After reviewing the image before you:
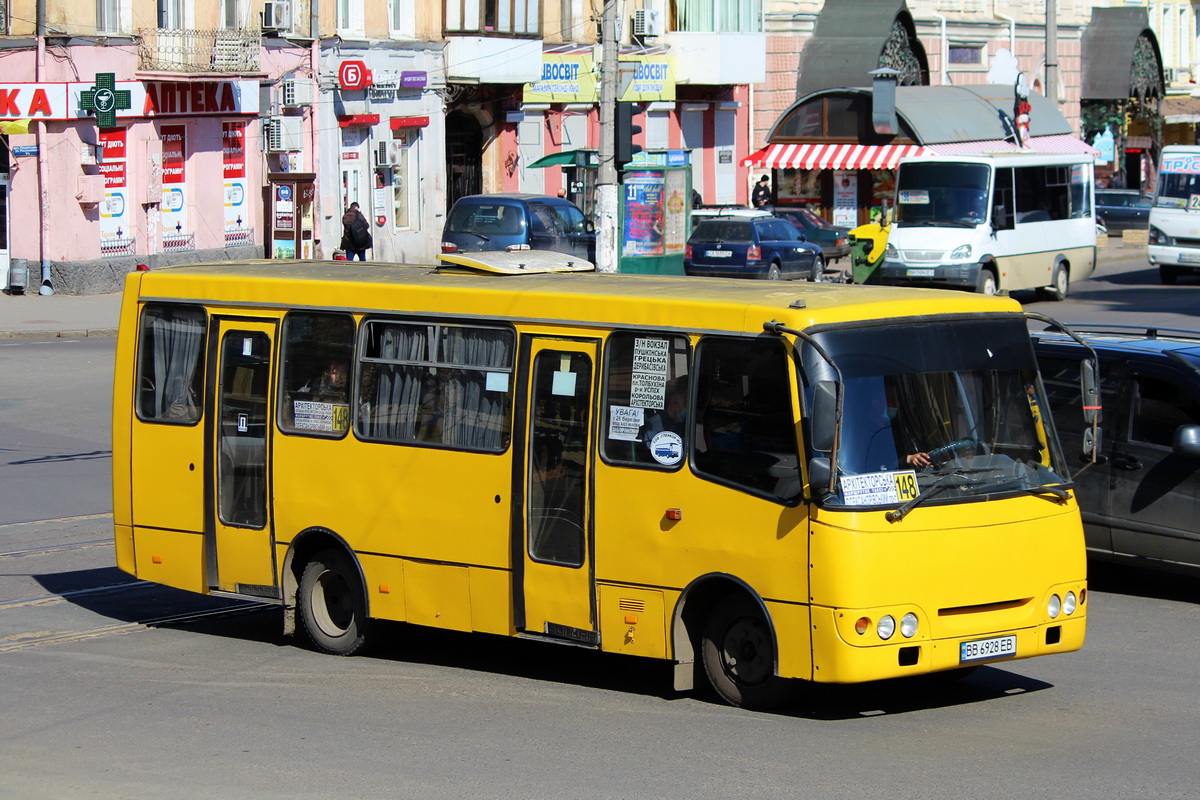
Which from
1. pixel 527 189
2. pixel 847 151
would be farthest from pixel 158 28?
pixel 847 151

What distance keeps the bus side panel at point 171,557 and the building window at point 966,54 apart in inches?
2046

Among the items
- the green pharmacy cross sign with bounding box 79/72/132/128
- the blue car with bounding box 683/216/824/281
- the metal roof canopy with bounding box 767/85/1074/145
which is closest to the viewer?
the green pharmacy cross sign with bounding box 79/72/132/128

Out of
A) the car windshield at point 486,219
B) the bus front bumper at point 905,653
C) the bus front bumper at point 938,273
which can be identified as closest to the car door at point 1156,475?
the bus front bumper at point 905,653

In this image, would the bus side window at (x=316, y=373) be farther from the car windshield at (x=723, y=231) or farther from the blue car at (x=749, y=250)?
the car windshield at (x=723, y=231)

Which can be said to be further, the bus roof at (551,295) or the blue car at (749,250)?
the blue car at (749,250)

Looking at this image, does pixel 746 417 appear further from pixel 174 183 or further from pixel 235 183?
pixel 235 183

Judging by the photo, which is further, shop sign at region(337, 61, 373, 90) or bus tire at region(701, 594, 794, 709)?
shop sign at region(337, 61, 373, 90)

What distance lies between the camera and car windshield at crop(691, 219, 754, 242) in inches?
1330

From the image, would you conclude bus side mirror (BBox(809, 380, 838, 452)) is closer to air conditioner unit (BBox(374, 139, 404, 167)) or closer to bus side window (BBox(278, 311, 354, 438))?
bus side window (BBox(278, 311, 354, 438))

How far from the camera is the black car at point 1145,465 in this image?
10.1 m

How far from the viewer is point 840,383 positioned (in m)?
7.11

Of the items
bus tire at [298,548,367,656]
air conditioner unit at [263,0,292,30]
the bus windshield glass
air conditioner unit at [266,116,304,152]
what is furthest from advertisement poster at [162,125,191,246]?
the bus windshield glass

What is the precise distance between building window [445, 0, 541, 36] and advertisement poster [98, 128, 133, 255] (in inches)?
466

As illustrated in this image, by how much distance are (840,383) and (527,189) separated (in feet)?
131
